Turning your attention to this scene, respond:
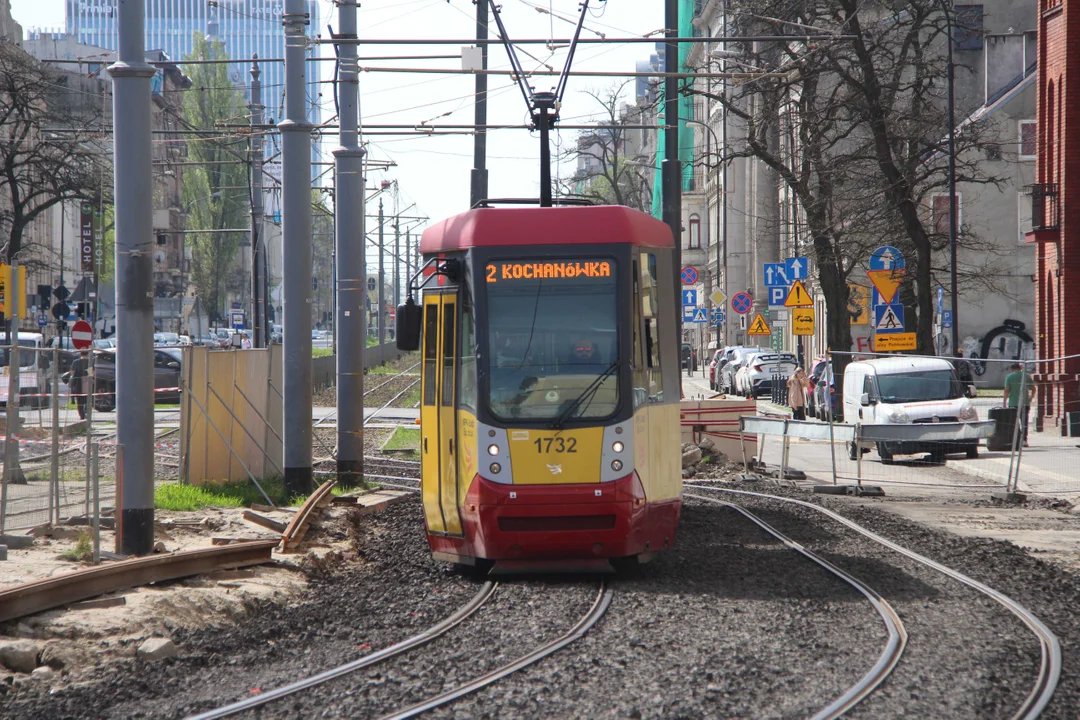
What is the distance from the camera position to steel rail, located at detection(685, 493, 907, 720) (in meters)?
6.56

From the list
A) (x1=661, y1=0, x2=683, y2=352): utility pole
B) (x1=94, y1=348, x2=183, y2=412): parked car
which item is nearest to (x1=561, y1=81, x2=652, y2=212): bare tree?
(x1=661, y1=0, x2=683, y2=352): utility pole

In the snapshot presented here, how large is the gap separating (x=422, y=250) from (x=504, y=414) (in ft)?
6.82

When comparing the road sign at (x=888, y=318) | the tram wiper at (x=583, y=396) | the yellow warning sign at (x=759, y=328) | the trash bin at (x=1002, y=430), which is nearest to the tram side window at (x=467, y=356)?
the tram wiper at (x=583, y=396)

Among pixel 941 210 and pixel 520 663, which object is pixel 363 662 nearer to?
pixel 520 663

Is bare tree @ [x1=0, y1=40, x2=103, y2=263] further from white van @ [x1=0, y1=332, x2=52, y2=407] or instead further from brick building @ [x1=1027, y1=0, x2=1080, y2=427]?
brick building @ [x1=1027, y1=0, x2=1080, y2=427]

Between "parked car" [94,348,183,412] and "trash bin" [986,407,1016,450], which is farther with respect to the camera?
"parked car" [94,348,183,412]

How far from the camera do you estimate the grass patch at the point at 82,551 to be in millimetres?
10867

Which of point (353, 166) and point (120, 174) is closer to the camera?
point (120, 174)

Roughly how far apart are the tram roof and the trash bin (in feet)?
39.5

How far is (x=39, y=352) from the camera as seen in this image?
13602 mm

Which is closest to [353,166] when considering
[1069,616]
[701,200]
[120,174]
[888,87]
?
[120,174]

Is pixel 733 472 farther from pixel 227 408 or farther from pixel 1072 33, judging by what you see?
pixel 1072 33

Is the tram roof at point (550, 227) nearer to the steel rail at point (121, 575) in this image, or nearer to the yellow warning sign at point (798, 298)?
the steel rail at point (121, 575)

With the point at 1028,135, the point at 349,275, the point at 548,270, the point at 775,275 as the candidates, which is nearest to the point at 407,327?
the point at 548,270
